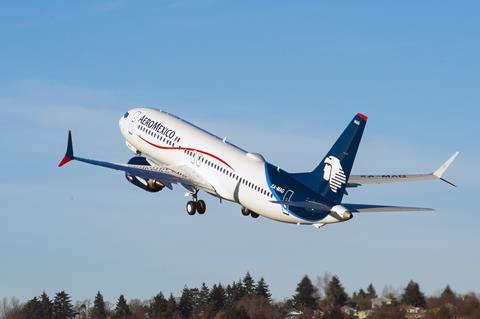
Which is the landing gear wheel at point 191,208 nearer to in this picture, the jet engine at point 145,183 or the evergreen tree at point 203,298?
the jet engine at point 145,183

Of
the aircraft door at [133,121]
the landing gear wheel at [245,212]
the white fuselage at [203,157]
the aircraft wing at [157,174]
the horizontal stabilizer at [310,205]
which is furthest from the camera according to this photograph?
the aircraft door at [133,121]

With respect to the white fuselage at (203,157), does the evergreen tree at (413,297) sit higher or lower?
lower

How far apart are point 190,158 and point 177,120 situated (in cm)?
639

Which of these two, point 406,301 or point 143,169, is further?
→ point 406,301

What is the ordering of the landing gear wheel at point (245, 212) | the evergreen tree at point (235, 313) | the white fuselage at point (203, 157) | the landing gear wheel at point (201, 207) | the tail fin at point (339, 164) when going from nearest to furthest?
1. the tail fin at point (339, 164)
2. the white fuselage at point (203, 157)
3. the landing gear wheel at point (201, 207)
4. the landing gear wheel at point (245, 212)
5. the evergreen tree at point (235, 313)

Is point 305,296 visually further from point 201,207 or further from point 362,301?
point 201,207

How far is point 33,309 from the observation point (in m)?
154

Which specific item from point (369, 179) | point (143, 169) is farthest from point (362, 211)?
point (143, 169)

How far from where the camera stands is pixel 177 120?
405 feet

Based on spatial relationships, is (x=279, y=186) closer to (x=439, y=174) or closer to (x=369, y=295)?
(x=439, y=174)

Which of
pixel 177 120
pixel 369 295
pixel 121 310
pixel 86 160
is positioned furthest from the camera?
pixel 121 310

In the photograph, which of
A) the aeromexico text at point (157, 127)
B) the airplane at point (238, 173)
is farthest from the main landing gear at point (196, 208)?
the aeromexico text at point (157, 127)

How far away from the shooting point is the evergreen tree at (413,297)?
131 m

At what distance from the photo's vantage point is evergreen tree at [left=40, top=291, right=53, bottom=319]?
155 meters
